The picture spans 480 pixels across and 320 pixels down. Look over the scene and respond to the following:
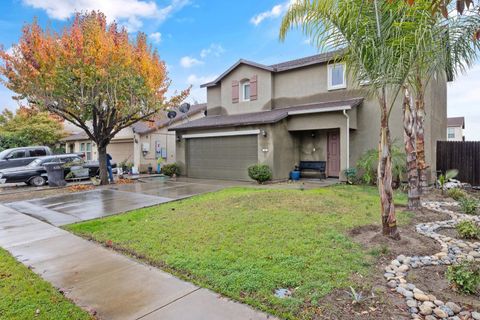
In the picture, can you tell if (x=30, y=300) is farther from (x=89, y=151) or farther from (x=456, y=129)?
(x=456, y=129)

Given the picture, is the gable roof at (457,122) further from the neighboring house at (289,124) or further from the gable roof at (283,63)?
the gable roof at (283,63)

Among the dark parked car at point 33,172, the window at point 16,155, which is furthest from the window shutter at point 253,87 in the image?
the window at point 16,155

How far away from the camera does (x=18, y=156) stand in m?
17.3

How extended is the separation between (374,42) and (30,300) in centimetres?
649

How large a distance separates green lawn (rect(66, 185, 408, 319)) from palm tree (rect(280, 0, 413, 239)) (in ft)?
5.06

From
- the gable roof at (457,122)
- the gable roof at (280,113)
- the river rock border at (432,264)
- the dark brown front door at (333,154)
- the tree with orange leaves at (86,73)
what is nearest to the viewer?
the river rock border at (432,264)

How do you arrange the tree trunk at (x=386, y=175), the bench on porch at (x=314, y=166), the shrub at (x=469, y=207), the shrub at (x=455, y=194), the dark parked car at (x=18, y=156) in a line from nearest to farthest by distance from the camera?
1. the tree trunk at (x=386, y=175)
2. the shrub at (x=469, y=207)
3. the shrub at (x=455, y=194)
4. the bench on porch at (x=314, y=166)
5. the dark parked car at (x=18, y=156)

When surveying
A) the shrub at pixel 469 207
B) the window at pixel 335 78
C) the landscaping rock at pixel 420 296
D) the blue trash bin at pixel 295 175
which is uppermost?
the window at pixel 335 78

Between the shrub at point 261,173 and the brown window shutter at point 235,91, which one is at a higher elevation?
the brown window shutter at point 235,91

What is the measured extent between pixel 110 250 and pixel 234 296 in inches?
120

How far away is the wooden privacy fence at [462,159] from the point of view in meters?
12.7

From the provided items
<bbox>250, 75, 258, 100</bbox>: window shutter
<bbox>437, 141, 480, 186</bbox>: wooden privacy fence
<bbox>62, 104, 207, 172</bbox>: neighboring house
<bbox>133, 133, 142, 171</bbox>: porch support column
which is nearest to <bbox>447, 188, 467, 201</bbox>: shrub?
<bbox>437, 141, 480, 186</bbox>: wooden privacy fence

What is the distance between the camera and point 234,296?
3.52m

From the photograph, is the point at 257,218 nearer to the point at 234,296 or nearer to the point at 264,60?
the point at 234,296
